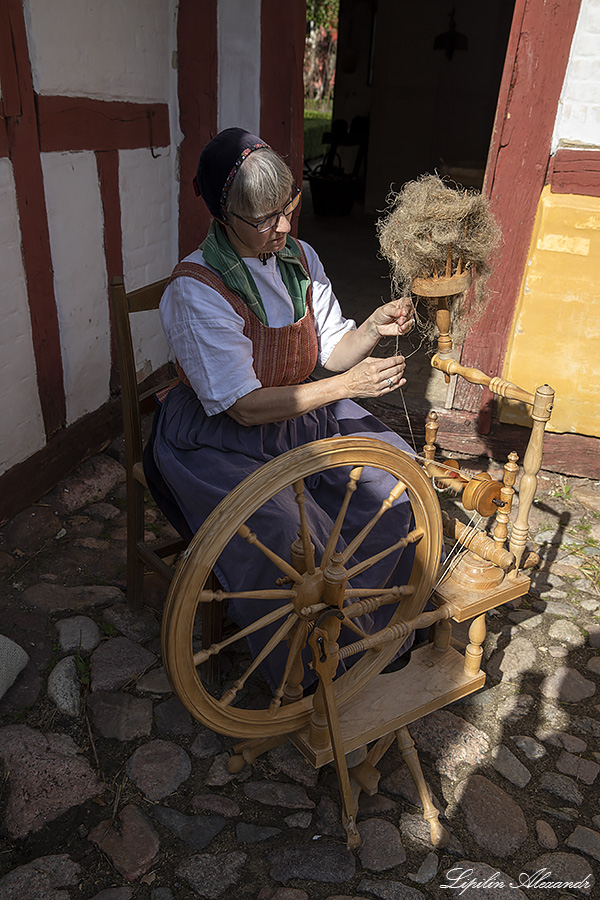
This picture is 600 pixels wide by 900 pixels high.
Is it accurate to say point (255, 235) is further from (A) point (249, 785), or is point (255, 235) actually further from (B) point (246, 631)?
(A) point (249, 785)

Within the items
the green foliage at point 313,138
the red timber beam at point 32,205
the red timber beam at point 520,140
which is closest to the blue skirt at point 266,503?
the red timber beam at point 32,205

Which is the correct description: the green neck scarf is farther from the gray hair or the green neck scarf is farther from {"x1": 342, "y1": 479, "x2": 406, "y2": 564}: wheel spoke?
{"x1": 342, "y1": 479, "x2": 406, "y2": 564}: wheel spoke

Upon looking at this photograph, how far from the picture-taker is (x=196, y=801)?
6.93 ft

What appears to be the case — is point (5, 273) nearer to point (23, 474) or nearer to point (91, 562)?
point (23, 474)

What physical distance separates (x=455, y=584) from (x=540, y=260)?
2104 mm

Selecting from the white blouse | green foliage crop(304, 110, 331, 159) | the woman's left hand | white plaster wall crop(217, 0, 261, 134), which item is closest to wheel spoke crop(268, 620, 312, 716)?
the white blouse

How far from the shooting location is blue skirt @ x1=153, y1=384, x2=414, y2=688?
6.35 ft

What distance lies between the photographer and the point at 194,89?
421cm

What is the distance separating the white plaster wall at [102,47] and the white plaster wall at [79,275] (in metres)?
0.34

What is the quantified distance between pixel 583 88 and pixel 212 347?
7.89 feet

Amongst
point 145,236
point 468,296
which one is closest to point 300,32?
point 145,236

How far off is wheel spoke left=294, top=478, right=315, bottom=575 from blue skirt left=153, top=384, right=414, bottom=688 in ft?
0.65

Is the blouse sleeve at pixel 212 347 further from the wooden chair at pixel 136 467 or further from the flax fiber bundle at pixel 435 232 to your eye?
the flax fiber bundle at pixel 435 232

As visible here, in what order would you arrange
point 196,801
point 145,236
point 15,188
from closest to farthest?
point 196,801
point 15,188
point 145,236
